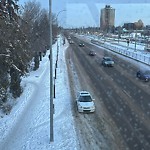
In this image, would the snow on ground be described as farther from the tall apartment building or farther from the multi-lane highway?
the tall apartment building

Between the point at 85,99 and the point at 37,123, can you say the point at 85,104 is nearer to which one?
the point at 85,99

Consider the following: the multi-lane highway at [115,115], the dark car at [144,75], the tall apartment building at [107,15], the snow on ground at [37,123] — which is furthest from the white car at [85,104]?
the dark car at [144,75]

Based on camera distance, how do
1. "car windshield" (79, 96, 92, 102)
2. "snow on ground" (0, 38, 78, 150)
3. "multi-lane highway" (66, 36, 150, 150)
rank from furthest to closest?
1. "car windshield" (79, 96, 92, 102)
2. "snow on ground" (0, 38, 78, 150)
3. "multi-lane highway" (66, 36, 150, 150)

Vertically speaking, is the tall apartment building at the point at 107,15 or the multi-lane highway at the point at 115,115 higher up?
the tall apartment building at the point at 107,15

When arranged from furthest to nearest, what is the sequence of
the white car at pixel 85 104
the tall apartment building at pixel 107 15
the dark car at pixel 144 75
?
the dark car at pixel 144 75, the tall apartment building at pixel 107 15, the white car at pixel 85 104

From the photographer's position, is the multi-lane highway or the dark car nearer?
the multi-lane highway

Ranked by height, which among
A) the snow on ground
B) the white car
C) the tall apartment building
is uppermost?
the tall apartment building

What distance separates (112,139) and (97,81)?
21064 millimetres

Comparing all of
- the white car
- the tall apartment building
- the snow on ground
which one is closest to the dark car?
the tall apartment building

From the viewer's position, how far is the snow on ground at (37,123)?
60.4 ft

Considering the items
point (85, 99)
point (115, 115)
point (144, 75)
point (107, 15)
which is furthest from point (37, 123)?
point (144, 75)

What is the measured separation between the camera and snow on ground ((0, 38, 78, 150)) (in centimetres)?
1841

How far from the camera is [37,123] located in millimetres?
22516

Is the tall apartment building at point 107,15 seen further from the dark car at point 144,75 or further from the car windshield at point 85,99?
the dark car at point 144,75
